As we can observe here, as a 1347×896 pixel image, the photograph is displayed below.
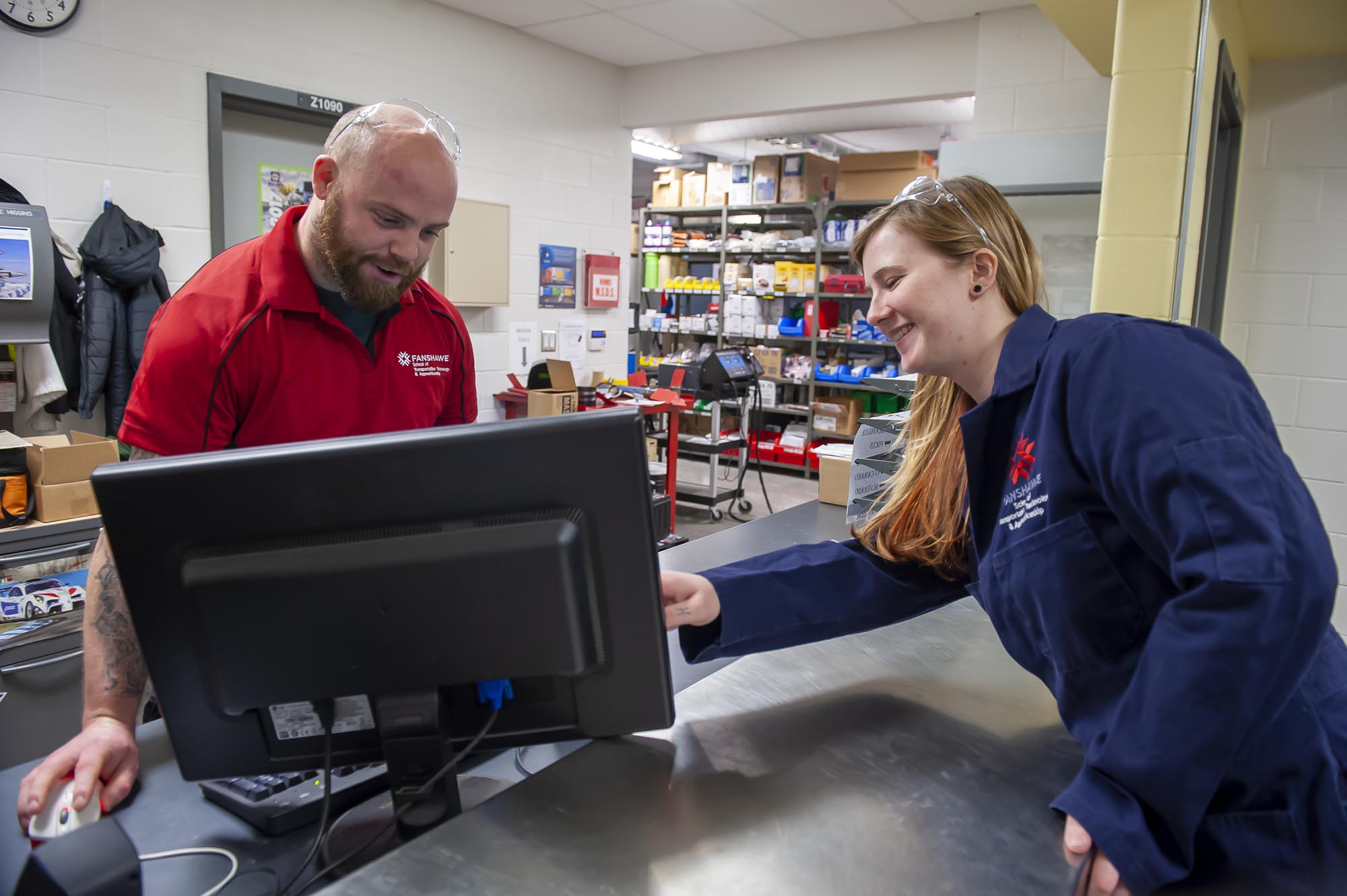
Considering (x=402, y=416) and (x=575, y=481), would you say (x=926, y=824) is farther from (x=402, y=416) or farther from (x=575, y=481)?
(x=402, y=416)

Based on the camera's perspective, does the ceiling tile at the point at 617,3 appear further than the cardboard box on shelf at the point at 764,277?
No

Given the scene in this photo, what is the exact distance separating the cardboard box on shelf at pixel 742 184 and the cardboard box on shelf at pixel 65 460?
5420mm

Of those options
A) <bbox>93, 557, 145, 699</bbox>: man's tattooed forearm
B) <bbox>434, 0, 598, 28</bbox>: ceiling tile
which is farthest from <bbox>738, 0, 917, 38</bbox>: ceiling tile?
<bbox>93, 557, 145, 699</bbox>: man's tattooed forearm

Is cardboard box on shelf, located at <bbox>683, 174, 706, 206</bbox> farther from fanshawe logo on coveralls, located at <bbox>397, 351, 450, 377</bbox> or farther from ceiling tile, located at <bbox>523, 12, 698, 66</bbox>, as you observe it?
fanshawe logo on coveralls, located at <bbox>397, 351, 450, 377</bbox>

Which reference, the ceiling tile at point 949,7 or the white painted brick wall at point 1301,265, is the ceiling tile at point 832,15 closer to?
the ceiling tile at point 949,7

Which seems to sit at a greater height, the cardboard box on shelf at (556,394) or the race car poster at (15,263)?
the race car poster at (15,263)

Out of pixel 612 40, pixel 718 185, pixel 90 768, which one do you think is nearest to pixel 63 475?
pixel 90 768

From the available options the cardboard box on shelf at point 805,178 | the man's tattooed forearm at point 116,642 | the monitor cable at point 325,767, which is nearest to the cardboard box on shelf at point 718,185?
the cardboard box on shelf at point 805,178

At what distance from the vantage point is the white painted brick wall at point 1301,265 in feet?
10.8

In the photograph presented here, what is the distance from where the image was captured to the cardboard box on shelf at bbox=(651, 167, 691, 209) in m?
7.68

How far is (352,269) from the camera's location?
4.69 feet

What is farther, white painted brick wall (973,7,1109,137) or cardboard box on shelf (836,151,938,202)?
cardboard box on shelf (836,151,938,202)

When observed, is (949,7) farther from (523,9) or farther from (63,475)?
(63,475)

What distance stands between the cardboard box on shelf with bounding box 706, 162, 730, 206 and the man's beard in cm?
616
